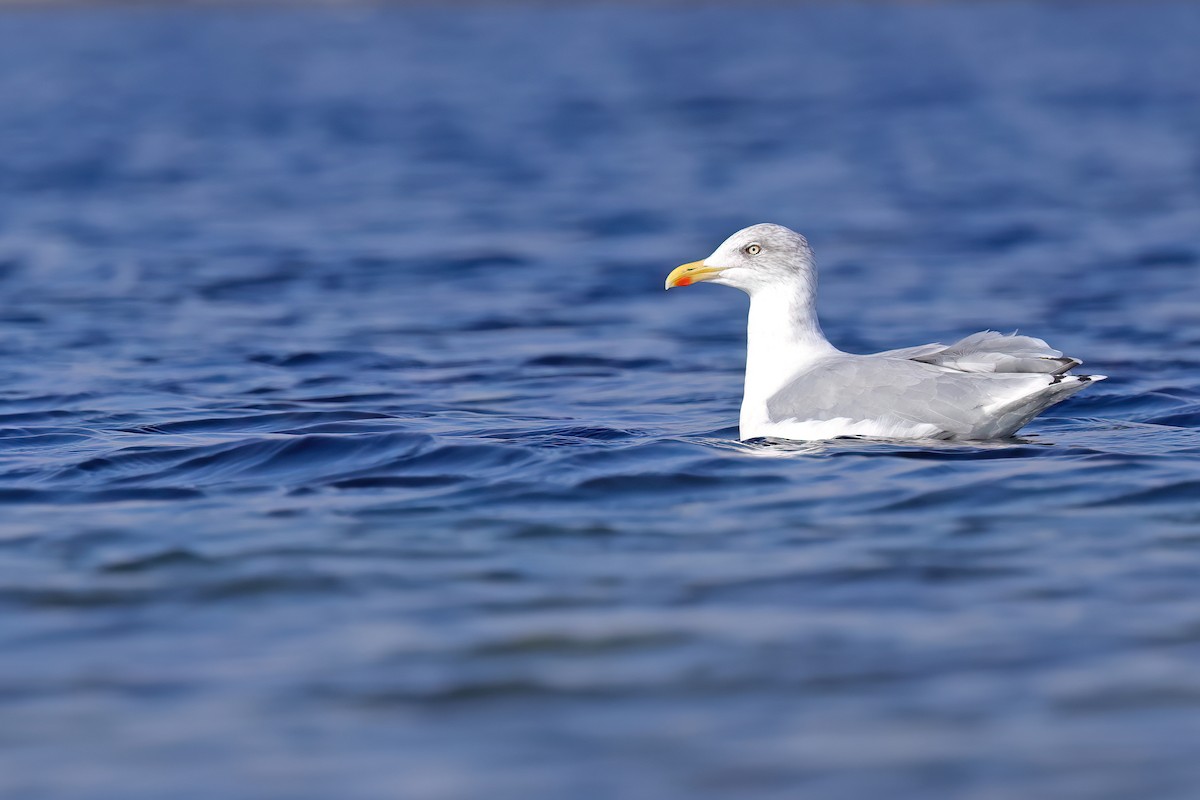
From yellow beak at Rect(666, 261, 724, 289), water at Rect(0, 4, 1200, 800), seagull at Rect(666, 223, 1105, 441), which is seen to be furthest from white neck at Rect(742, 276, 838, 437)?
water at Rect(0, 4, 1200, 800)

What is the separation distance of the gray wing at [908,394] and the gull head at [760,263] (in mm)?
893

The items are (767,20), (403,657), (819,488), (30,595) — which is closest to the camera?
(403,657)

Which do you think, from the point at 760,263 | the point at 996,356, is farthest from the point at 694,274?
the point at 996,356

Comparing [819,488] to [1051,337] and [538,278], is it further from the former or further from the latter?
[538,278]

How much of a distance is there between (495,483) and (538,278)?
864cm

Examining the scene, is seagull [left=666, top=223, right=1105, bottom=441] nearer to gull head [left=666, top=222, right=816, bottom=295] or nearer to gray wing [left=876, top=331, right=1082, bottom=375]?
gray wing [left=876, top=331, right=1082, bottom=375]

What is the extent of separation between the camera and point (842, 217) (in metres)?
20.7

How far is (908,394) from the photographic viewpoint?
898 cm

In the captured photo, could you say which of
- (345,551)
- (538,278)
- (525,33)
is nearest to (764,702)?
→ (345,551)

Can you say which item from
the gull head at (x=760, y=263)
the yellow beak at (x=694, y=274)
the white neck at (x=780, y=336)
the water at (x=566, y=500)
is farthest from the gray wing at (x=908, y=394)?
the yellow beak at (x=694, y=274)

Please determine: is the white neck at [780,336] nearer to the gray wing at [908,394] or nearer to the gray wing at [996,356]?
the gray wing at [908,394]

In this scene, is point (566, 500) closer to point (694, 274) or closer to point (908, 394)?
point (908, 394)

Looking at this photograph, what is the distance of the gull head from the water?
860mm

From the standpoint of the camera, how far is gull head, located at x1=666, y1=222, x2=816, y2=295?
10062 millimetres
